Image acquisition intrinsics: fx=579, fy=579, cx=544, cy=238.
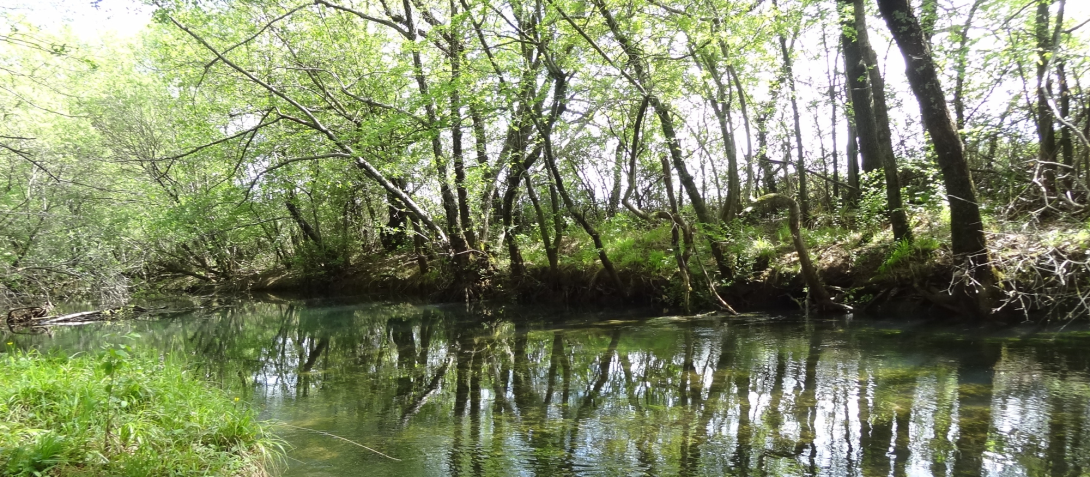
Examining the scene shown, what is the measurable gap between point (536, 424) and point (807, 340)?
5266 millimetres

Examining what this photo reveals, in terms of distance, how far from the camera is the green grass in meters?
3.24

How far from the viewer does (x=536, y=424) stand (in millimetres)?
5449

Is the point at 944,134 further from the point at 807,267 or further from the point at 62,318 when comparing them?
the point at 62,318

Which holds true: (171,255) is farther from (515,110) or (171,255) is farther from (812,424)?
(812,424)

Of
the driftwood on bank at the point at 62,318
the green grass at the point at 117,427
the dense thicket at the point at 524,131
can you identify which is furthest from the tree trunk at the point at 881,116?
the driftwood on bank at the point at 62,318

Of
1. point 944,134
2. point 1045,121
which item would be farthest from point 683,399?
point 1045,121

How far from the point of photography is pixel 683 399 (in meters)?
6.05

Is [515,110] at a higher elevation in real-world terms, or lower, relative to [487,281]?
higher

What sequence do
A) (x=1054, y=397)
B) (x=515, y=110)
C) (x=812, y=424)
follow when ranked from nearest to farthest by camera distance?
(x=812, y=424), (x=1054, y=397), (x=515, y=110)

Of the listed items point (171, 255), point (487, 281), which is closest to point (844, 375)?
point (487, 281)

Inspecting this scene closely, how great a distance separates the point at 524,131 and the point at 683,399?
10.4m

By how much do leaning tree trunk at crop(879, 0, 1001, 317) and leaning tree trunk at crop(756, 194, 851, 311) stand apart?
239cm

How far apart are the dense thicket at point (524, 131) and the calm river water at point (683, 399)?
87.7 inches

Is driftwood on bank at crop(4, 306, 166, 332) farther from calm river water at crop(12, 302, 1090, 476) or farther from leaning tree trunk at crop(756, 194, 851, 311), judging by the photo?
leaning tree trunk at crop(756, 194, 851, 311)
